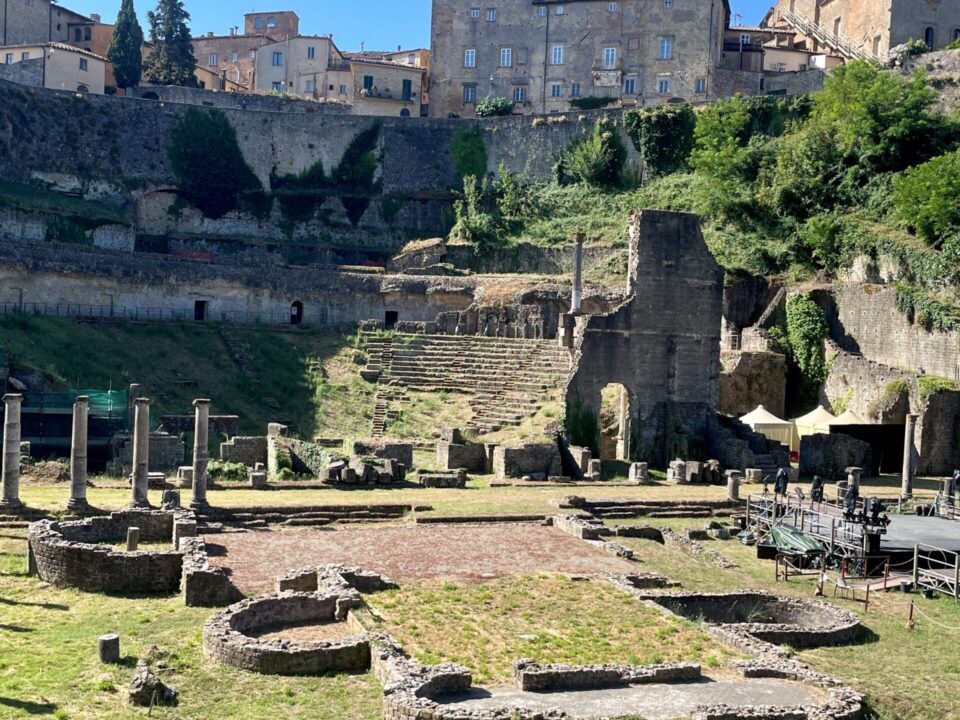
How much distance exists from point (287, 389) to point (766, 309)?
19.5 metres

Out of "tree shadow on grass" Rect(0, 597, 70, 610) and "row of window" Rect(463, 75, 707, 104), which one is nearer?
"tree shadow on grass" Rect(0, 597, 70, 610)

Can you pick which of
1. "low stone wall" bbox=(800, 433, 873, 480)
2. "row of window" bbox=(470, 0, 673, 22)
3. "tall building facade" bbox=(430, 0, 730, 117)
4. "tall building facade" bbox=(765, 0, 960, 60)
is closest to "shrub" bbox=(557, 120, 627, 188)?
"tall building facade" bbox=(430, 0, 730, 117)

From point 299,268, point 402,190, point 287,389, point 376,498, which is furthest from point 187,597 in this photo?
point 402,190

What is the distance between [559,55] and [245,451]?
4259 cm

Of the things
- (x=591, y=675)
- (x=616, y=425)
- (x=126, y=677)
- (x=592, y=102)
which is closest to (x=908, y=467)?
(x=616, y=425)

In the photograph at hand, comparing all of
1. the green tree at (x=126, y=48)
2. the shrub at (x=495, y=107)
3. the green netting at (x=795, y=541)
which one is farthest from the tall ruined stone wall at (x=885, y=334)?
the green tree at (x=126, y=48)

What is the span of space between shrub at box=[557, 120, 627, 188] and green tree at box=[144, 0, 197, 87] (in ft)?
90.0

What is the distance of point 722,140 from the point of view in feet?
195

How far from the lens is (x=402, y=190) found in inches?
2633

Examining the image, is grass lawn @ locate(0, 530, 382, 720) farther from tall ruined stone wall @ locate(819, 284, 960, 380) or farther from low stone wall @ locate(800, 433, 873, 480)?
tall ruined stone wall @ locate(819, 284, 960, 380)

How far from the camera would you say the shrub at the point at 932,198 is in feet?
151

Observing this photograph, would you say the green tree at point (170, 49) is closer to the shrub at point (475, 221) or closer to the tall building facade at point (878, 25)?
the shrub at point (475, 221)

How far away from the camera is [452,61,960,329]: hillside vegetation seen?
4691cm

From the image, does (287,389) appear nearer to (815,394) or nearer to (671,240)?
(671,240)
